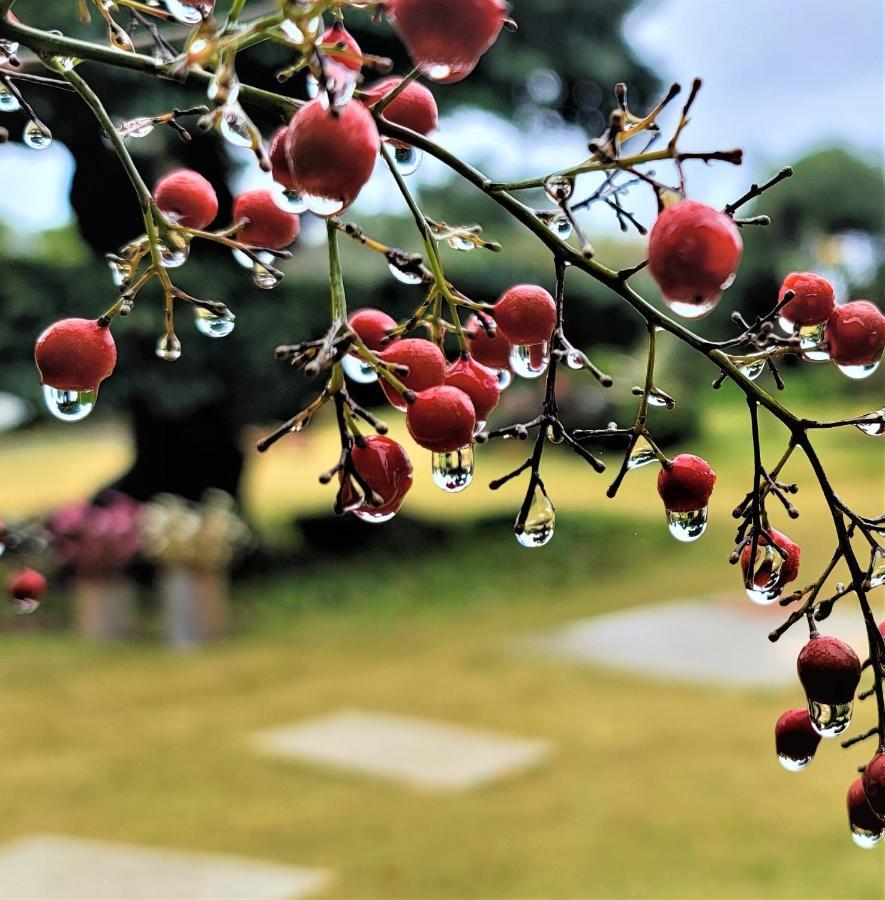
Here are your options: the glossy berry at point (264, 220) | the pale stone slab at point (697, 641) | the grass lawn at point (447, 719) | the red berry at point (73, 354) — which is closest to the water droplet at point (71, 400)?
the red berry at point (73, 354)

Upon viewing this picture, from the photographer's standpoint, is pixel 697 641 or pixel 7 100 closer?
pixel 7 100

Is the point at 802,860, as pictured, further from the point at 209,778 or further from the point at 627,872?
the point at 209,778

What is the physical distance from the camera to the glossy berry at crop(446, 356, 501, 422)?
0.57m

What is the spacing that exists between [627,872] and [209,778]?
1428 mm

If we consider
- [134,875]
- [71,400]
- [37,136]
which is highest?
[37,136]

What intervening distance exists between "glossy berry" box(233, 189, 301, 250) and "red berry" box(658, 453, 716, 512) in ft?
0.78

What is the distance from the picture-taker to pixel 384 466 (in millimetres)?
521

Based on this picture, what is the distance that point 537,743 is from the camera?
397 cm

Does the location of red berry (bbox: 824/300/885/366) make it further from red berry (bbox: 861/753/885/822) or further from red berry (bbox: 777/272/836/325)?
red berry (bbox: 861/753/885/822)

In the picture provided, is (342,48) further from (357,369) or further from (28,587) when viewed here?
(28,587)

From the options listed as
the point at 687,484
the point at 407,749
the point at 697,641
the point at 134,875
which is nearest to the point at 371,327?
the point at 687,484

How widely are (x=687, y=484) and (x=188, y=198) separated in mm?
327

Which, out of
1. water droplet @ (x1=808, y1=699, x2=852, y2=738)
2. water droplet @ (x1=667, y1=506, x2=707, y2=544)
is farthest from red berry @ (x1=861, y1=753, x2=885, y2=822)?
water droplet @ (x1=667, y1=506, x2=707, y2=544)

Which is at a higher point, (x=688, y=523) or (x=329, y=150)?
(x=329, y=150)
